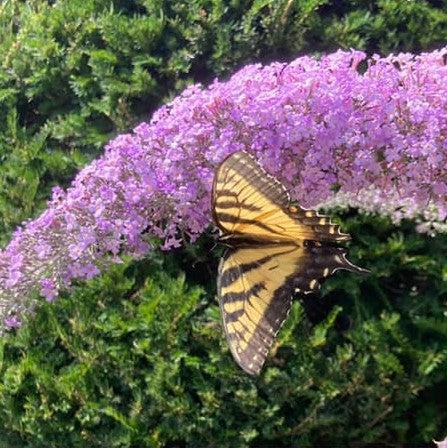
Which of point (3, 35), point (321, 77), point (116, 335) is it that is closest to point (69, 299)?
point (116, 335)

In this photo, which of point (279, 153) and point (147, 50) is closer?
point (279, 153)

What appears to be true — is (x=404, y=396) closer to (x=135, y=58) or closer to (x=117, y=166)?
(x=117, y=166)

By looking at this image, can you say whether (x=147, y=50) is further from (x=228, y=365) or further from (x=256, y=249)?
(x=256, y=249)

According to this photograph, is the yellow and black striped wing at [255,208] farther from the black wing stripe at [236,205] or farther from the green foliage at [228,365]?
the green foliage at [228,365]

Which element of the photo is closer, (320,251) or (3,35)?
(320,251)

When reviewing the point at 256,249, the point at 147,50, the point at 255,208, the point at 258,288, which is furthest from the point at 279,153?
the point at 147,50

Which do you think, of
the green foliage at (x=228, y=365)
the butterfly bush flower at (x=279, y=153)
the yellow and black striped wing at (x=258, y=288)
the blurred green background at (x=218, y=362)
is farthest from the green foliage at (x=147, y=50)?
the yellow and black striped wing at (x=258, y=288)
